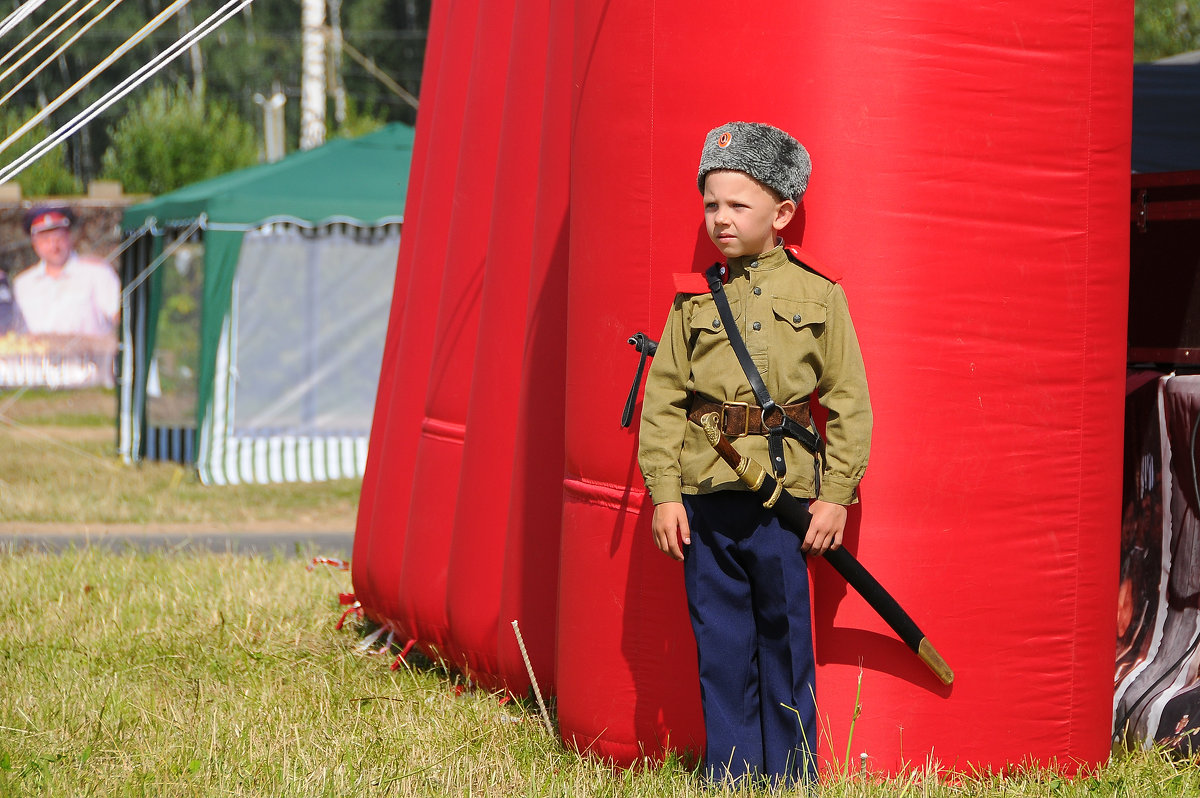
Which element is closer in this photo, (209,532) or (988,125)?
(988,125)

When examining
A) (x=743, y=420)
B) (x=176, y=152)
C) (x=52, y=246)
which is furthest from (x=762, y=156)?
(x=176, y=152)

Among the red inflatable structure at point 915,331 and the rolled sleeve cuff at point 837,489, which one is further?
the red inflatable structure at point 915,331

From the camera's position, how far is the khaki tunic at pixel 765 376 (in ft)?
9.93

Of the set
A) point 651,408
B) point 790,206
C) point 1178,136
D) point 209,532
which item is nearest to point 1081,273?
point 790,206

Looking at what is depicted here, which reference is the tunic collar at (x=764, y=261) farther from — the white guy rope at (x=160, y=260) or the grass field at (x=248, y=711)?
the white guy rope at (x=160, y=260)

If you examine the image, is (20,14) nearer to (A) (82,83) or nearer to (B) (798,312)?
(A) (82,83)

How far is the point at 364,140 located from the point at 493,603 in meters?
10.1

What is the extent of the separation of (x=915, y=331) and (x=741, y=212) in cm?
51

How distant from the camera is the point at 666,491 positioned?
10.2 ft

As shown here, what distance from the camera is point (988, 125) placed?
3.19 m

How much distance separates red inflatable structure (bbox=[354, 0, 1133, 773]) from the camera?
3.17 m

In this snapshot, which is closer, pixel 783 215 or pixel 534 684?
pixel 783 215

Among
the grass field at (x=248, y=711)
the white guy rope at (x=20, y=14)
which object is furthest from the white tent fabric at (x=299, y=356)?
the white guy rope at (x=20, y=14)

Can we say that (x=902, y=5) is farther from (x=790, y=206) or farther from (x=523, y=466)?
(x=523, y=466)
